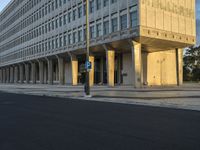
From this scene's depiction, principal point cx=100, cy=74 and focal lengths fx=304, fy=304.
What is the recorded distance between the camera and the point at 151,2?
39.7m

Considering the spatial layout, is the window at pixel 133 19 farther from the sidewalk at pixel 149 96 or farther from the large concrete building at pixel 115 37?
the sidewalk at pixel 149 96

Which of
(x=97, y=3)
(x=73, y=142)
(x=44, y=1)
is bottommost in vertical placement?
(x=73, y=142)

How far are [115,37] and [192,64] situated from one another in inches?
2105

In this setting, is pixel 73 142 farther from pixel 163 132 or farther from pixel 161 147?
pixel 163 132

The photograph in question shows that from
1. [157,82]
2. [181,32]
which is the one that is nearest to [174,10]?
[181,32]

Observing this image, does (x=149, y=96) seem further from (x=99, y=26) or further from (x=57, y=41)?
(x=57, y=41)

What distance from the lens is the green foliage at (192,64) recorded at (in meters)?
87.4

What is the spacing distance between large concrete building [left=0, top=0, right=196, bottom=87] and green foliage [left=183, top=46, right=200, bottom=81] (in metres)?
34.8

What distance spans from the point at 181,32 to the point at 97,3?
13.4 metres

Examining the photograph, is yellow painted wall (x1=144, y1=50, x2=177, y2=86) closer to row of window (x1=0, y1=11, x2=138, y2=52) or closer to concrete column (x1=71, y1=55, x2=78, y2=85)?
row of window (x1=0, y1=11, x2=138, y2=52)

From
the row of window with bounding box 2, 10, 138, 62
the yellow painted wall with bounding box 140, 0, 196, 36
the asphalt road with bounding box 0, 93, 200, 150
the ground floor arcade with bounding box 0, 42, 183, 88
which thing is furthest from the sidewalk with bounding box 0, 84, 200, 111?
the row of window with bounding box 2, 10, 138, 62

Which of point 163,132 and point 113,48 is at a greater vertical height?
point 113,48

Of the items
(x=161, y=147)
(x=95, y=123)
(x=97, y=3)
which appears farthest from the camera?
(x=97, y=3)

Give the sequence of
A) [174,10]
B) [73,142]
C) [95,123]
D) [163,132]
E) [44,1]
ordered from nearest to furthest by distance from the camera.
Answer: [73,142] → [163,132] → [95,123] → [174,10] → [44,1]
